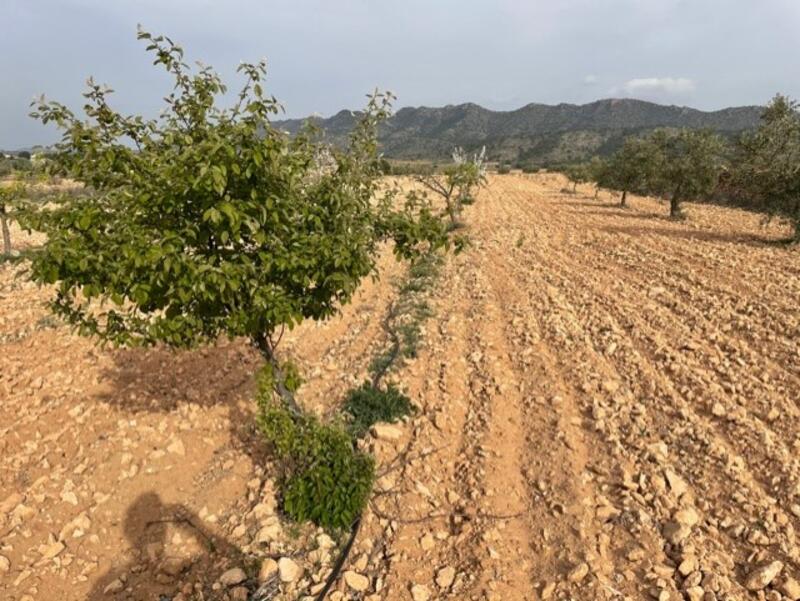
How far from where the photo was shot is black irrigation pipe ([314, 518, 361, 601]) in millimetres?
4629

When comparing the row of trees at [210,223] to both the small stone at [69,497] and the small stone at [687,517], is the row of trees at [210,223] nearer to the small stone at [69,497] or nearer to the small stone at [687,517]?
the small stone at [69,497]

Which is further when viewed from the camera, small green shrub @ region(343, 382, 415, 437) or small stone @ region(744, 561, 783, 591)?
small green shrub @ region(343, 382, 415, 437)

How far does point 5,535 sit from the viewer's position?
18.1 ft

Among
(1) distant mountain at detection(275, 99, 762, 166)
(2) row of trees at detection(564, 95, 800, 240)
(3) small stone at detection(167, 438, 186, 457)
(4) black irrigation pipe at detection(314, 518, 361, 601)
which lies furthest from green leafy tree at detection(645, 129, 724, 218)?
(1) distant mountain at detection(275, 99, 762, 166)

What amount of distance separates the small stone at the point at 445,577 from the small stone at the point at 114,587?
9.79 feet

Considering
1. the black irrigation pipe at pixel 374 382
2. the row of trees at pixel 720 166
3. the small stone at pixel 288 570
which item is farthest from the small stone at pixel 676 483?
the row of trees at pixel 720 166

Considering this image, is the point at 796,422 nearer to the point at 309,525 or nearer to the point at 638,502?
the point at 638,502

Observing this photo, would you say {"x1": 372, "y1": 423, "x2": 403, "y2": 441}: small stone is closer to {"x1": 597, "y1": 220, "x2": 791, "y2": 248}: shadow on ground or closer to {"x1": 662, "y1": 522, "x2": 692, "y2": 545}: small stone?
{"x1": 662, "y1": 522, "x2": 692, "y2": 545}: small stone

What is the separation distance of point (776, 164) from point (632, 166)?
1482 cm

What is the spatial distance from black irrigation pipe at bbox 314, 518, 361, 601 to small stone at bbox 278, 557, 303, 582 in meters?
0.32

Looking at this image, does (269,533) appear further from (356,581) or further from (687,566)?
(687,566)

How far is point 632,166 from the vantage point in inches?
1289

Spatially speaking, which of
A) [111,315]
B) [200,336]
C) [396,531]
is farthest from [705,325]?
[111,315]

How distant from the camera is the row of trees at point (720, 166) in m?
18.6
